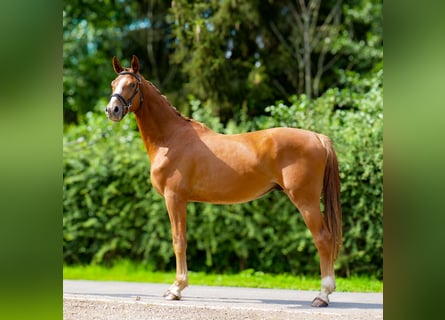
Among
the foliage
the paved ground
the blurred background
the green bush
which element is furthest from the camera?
the foliage

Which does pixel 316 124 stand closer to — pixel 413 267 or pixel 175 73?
pixel 175 73

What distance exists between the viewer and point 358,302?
605 centimetres

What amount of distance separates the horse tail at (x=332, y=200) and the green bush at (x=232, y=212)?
3050 mm

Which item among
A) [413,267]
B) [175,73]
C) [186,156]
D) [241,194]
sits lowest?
[413,267]

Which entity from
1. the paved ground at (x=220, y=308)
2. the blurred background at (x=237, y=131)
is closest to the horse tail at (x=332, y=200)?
the paved ground at (x=220, y=308)

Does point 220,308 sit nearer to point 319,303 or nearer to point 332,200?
point 319,303

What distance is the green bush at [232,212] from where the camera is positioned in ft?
28.1

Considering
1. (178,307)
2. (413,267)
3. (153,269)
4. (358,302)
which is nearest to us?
(413,267)

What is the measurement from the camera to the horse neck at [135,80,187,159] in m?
5.73

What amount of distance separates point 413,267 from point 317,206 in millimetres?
3142

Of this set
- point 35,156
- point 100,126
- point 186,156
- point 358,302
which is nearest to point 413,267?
point 35,156

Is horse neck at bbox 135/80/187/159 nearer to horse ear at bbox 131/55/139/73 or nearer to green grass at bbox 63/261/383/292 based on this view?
horse ear at bbox 131/55/139/73

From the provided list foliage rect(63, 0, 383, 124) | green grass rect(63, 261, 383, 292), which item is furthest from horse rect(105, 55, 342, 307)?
foliage rect(63, 0, 383, 124)

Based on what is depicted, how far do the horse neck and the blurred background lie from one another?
312 cm
